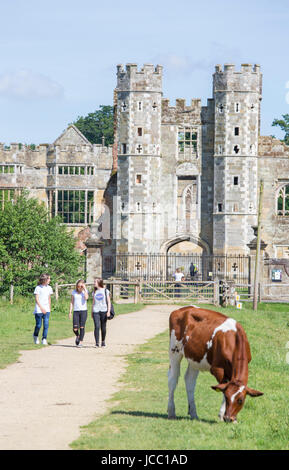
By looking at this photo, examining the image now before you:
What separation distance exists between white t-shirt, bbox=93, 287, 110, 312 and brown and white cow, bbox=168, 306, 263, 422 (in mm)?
7562

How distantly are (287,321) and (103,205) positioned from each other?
30.4m

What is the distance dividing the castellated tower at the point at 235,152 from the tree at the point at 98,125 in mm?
36859

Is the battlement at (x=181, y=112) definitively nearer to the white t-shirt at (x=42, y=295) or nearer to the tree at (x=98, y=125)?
the tree at (x=98, y=125)

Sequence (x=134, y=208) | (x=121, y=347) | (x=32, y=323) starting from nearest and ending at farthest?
(x=121, y=347) → (x=32, y=323) → (x=134, y=208)

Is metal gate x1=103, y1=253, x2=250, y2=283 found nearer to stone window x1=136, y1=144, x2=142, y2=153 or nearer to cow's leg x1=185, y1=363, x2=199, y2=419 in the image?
stone window x1=136, y1=144, x2=142, y2=153

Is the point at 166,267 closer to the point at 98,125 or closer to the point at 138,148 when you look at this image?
the point at 138,148

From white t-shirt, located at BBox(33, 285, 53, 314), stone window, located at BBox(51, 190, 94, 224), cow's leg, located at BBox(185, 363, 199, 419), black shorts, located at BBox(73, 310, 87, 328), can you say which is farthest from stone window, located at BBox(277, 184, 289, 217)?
cow's leg, located at BBox(185, 363, 199, 419)

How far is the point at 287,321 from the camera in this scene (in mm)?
28406

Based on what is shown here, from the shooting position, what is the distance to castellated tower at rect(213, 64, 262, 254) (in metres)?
53.4

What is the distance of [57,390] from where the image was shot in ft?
41.6

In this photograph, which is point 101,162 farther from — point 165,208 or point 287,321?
point 287,321

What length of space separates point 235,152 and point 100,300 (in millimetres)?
36461

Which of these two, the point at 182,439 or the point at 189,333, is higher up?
the point at 189,333
